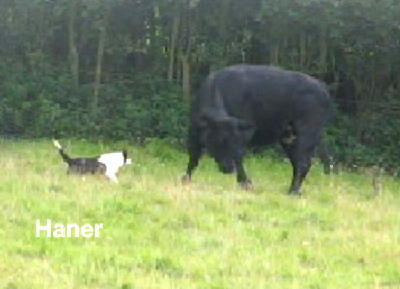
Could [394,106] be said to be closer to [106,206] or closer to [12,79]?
[12,79]

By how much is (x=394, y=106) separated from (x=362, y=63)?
3.12ft

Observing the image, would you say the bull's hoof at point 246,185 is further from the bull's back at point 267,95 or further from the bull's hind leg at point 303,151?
the bull's back at point 267,95

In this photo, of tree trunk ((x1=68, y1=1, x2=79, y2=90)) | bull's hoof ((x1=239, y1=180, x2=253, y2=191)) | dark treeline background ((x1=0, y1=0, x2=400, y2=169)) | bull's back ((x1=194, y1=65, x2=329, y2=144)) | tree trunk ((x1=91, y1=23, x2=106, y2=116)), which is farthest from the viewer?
tree trunk ((x1=68, y1=1, x2=79, y2=90))

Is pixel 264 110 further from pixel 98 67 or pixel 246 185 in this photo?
pixel 98 67

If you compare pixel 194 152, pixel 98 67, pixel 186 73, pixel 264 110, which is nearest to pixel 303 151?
pixel 264 110

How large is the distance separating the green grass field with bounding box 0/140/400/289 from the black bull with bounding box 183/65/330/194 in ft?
1.26

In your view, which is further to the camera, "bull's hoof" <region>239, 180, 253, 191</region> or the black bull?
the black bull

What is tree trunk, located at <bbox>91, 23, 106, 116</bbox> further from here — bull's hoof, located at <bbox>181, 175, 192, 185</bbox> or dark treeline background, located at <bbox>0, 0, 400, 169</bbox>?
bull's hoof, located at <bbox>181, 175, 192, 185</bbox>

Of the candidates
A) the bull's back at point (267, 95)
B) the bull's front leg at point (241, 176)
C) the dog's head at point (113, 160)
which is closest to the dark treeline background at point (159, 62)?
the bull's back at point (267, 95)

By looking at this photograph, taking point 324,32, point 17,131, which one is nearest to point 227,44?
point 324,32

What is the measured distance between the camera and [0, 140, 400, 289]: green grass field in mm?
7262

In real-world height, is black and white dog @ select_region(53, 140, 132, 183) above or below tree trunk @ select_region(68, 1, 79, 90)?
below

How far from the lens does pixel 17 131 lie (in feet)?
56.3

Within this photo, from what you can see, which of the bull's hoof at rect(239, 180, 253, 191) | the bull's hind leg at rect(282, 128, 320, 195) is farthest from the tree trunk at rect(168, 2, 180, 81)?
the bull's hoof at rect(239, 180, 253, 191)
